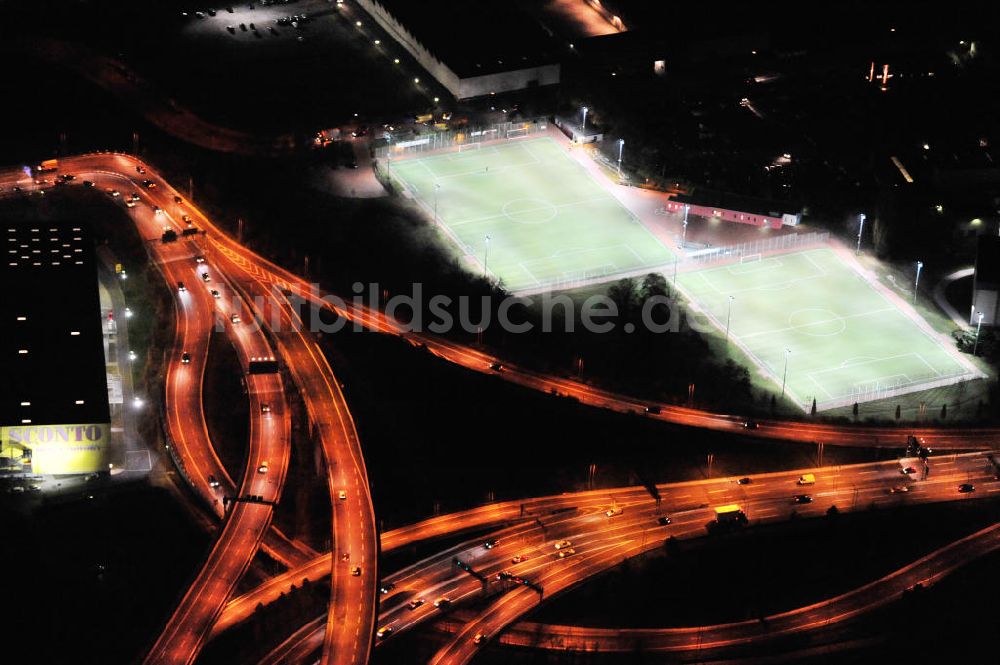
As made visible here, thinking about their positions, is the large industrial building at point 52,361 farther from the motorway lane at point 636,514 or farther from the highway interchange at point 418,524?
the motorway lane at point 636,514

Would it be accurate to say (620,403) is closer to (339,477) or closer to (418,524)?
(418,524)

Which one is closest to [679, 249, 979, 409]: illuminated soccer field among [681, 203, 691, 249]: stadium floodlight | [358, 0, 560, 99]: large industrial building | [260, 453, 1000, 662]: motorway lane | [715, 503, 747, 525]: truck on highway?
[681, 203, 691, 249]: stadium floodlight

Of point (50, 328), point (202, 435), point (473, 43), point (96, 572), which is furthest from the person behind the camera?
point (473, 43)

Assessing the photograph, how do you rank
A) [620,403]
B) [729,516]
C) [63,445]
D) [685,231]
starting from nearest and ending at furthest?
[729,516]
[63,445]
[620,403]
[685,231]

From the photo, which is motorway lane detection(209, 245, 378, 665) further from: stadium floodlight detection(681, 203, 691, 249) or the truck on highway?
stadium floodlight detection(681, 203, 691, 249)

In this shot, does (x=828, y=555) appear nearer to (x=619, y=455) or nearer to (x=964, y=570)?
(x=964, y=570)

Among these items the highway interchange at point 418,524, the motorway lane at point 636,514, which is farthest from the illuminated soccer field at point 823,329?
the motorway lane at point 636,514

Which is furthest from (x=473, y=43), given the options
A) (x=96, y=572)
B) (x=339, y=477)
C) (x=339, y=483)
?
(x=96, y=572)
